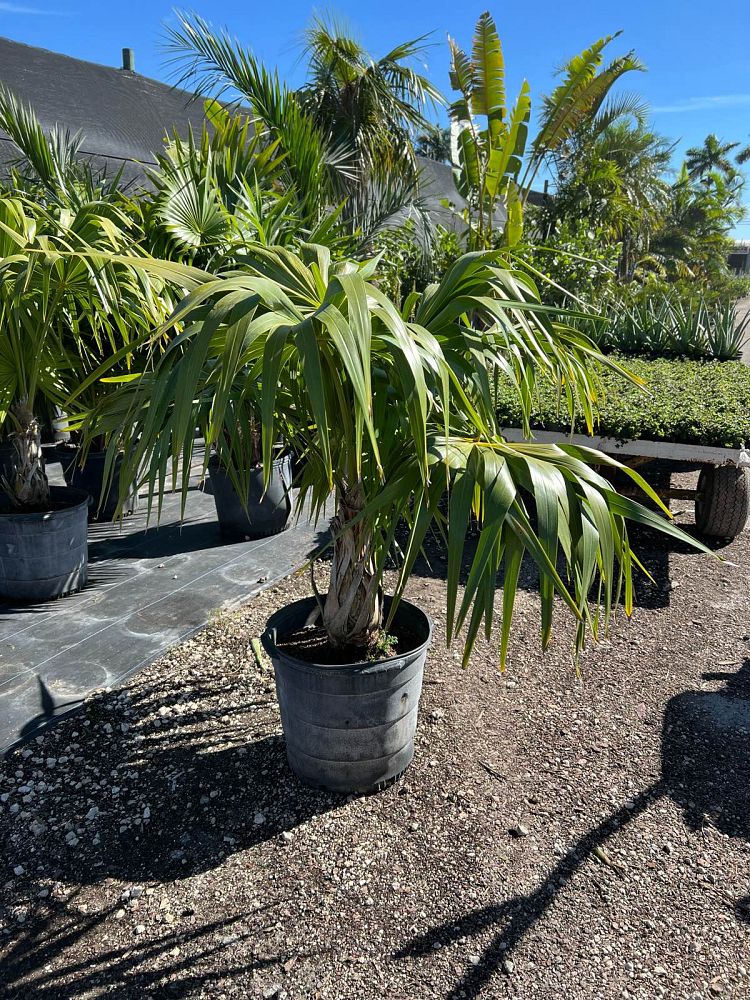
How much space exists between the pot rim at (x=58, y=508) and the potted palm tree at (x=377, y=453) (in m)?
1.93

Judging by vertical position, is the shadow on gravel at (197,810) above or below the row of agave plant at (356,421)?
below

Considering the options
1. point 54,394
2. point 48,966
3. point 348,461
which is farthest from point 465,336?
point 54,394

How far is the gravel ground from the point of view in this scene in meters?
1.88

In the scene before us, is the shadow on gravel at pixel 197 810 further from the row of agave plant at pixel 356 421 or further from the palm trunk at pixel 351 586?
the palm trunk at pixel 351 586

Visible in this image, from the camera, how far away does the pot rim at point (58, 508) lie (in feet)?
12.8

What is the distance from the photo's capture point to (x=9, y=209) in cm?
304

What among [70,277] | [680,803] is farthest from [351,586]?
[70,277]

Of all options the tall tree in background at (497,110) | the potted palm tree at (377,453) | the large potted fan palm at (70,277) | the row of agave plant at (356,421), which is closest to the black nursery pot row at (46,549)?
the large potted fan palm at (70,277)

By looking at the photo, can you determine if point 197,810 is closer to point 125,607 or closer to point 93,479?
point 125,607

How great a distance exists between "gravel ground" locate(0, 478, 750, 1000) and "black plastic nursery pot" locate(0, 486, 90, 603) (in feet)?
3.57

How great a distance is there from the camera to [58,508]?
417cm

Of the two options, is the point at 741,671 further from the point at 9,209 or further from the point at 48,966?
the point at 9,209

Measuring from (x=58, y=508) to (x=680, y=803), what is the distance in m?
3.57

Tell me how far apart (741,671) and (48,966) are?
309 centimetres
